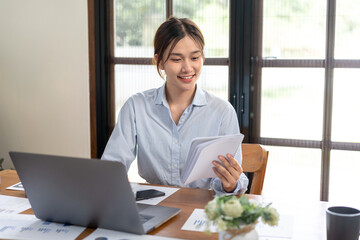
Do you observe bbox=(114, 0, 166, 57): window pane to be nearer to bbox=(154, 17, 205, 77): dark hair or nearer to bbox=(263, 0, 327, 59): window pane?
bbox=(263, 0, 327, 59): window pane

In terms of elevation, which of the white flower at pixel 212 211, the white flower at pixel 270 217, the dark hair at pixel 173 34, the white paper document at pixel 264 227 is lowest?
the white paper document at pixel 264 227

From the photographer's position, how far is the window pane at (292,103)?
274cm

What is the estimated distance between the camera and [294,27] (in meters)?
2.73

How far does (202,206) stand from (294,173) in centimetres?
155

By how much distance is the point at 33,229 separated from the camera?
1.26m

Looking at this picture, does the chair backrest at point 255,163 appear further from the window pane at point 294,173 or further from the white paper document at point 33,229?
the window pane at point 294,173

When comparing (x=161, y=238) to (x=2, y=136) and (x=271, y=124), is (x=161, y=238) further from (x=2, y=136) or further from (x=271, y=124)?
(x=2, y=136)

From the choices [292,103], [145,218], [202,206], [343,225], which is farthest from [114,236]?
[292,103]

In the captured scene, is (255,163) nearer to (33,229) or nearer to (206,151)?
(206,151)

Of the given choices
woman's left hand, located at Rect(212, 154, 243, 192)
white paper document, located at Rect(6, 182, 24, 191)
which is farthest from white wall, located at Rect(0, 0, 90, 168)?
woman's left hand, located at Rect(212, 154, 243, 192)

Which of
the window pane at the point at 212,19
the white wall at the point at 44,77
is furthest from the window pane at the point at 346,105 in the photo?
the white wall at the point at 44,77

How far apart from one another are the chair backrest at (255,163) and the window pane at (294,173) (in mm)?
1017

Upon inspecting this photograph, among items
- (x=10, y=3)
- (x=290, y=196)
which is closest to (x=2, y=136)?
(x=10, y=3)

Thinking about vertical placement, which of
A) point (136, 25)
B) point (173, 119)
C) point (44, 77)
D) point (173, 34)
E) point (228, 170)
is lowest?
point (228, 170)
